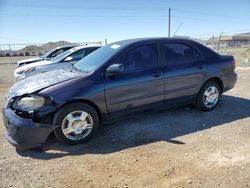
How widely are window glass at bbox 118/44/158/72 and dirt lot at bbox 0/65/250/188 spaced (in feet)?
3.80

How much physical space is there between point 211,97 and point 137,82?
2040 millimetres

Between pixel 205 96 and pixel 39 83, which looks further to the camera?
pixel 205 96

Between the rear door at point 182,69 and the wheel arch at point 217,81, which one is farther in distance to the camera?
the wheel arch at point 217,81

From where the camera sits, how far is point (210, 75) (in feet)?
16.9

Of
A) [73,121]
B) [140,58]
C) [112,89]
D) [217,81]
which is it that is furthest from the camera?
[217,81]

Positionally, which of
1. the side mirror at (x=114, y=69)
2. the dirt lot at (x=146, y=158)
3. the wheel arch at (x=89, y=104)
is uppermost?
the side mirror at (x=114, y=69)

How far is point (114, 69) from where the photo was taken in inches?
156

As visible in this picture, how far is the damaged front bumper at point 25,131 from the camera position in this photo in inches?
139

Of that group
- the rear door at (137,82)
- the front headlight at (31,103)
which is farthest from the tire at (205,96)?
the front headlight at (31,103)

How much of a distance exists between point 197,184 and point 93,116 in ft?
6.40

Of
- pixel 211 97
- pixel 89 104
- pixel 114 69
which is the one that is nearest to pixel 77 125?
pixel 89 104

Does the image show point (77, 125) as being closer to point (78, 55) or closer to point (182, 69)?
point (182, 69)

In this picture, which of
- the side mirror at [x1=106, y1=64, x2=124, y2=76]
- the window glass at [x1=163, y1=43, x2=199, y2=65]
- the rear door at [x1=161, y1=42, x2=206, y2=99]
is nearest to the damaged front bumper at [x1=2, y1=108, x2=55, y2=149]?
the side mirror at [x1=106, y1=64, x2=124, y2=76]

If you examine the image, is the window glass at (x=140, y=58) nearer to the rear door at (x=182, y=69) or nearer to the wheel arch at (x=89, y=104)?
the rear door at (x=182, y=69)
